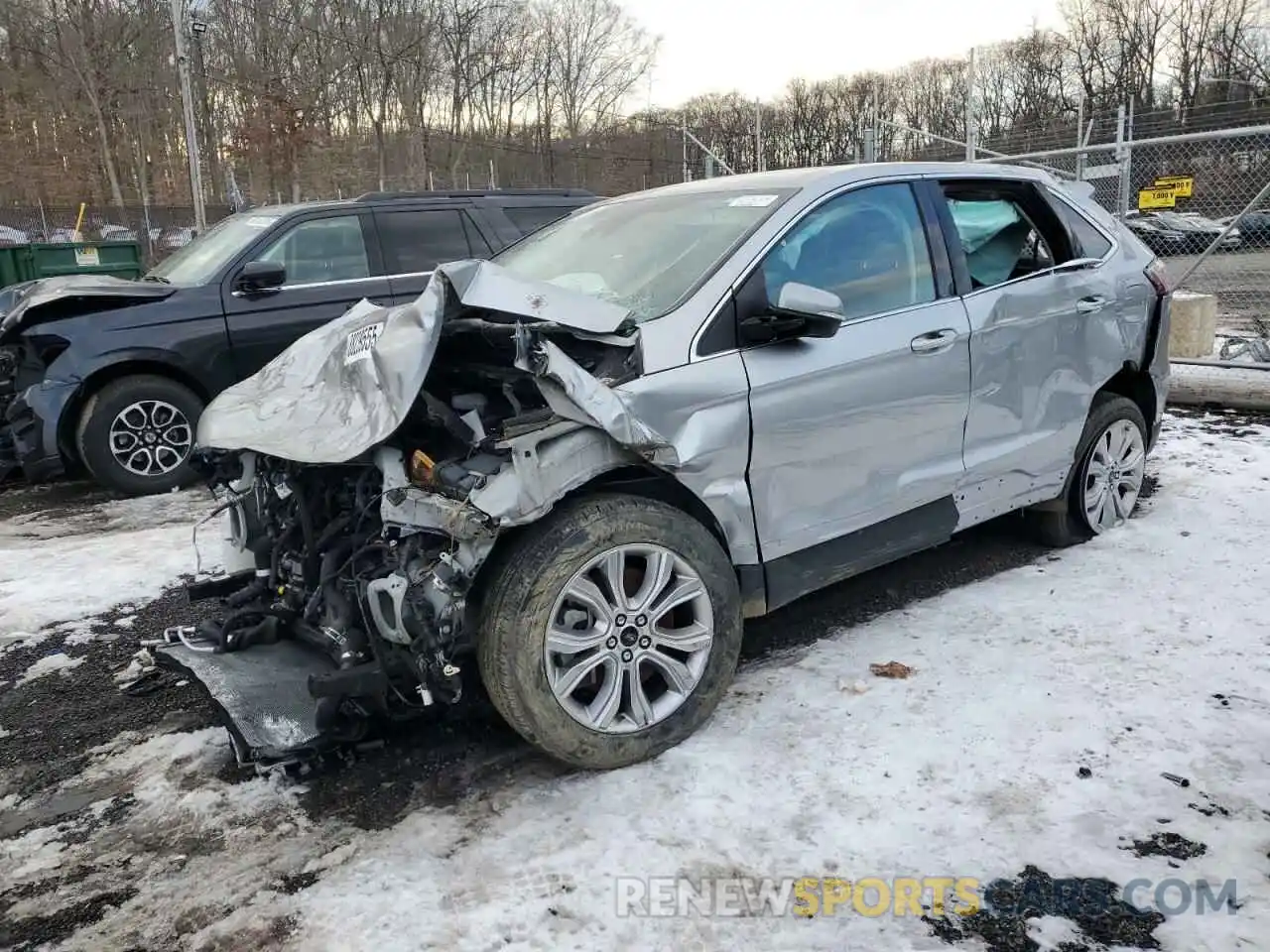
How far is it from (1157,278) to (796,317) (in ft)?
8.66

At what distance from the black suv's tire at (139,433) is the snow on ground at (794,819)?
12.2 ft

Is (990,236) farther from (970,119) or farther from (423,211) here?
(970,119)

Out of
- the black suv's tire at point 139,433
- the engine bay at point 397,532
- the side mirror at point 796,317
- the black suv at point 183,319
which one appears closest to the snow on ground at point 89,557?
the black suv's tire at point 139,433

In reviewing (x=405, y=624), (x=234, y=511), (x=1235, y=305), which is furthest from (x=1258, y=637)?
(x=1235, y=305)

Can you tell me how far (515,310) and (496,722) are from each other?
1434mm

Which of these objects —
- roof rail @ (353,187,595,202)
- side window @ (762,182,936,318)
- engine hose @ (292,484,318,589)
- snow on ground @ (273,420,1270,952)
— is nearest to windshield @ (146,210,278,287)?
roof rail @ (353,187,595,202)

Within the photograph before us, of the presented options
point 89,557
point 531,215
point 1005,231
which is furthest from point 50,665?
point 531,215

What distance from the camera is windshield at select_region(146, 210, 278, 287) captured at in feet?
22.3

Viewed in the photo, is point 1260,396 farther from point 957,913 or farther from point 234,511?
point 234,511

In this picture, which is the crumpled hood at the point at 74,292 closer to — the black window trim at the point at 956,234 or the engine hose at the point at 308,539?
the engine hose at the point at 308,539

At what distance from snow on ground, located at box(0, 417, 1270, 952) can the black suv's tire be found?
3704 mm

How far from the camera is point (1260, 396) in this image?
731cm

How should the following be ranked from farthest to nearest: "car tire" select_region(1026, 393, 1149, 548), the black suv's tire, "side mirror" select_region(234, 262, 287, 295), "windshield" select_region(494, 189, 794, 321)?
"side mirror" select_region(234, 262, 287, 295)
the black suv's tire
"car tire" select_region(1026, 393, 1149, 548)
"windshield" select_region(494, 189, 794, 321)

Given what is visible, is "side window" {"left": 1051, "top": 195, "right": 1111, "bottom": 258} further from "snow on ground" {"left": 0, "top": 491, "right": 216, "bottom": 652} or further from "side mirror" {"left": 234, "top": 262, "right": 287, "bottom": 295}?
"side mirror" {"left": 234, "top": 262, "right": 287, "bottom": 295}
